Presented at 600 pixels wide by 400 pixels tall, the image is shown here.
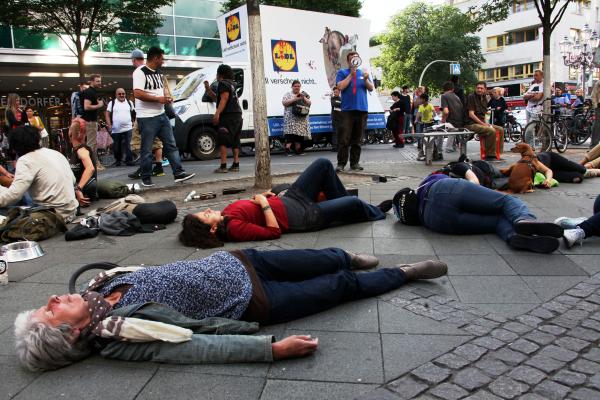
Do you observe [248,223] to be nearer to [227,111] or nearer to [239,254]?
[239,254]

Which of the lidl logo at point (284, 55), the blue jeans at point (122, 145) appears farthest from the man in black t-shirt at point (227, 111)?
the lidl logo at point (284, 55)

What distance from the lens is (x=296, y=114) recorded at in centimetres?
1426

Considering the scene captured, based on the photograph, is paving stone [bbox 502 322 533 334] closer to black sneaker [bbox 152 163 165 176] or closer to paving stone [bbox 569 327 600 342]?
paving stone [bbox 569 327 600 342]

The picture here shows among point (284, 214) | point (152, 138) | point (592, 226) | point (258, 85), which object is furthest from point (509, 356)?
point (152, 138)

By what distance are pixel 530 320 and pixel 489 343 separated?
1.44ft

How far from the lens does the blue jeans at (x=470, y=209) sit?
458cm

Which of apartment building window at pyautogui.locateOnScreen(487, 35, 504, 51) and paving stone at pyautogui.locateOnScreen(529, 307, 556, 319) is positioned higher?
apartment building window at pyautogui.locateOnScreen(487, 35, 504, 51)

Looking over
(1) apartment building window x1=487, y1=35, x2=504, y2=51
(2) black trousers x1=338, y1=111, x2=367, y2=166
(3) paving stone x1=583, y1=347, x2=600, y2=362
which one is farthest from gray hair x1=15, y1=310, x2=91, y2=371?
(1) apartment building window x1=487, y1=35, x2=504, y2=51

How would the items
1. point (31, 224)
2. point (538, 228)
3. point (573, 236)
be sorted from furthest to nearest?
point (31, 224), point (573, 236), point (538, 228)

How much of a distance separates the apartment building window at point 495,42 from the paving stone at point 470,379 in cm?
6204

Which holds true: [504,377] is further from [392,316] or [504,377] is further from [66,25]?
[66,25]

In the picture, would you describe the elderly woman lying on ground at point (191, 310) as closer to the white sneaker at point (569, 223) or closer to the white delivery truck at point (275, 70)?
the white sneaker at point (569, 223)

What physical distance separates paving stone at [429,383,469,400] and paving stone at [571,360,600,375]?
622 millimetres

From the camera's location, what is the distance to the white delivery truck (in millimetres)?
14000
